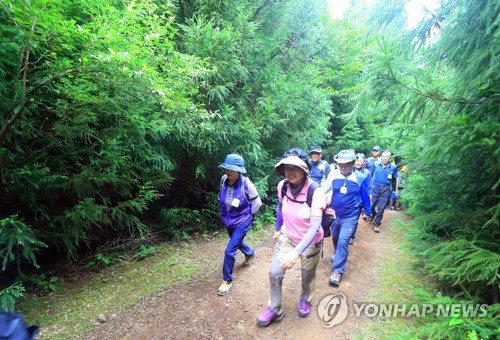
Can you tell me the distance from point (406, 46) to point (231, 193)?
357cm

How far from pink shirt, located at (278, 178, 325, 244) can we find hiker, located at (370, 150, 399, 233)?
5.46 metres

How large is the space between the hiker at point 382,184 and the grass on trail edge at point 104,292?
17.6 feet

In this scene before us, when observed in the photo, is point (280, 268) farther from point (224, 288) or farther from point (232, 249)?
point (224, 288)

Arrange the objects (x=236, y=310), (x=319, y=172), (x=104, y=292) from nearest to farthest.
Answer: (x=236, y=310) < (x=104, y=292) < (x=319, y=172)

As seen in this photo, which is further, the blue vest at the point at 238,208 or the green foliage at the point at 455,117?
the blue vest at the point at 238,208

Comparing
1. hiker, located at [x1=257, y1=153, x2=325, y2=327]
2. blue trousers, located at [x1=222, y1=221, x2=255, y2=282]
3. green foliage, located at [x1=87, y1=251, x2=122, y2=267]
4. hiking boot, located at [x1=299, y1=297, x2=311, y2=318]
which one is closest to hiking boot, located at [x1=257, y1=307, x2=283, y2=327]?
hiker, located at [x1=257, y1=153, x2=325, y2=327]

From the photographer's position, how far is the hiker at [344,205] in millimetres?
4719

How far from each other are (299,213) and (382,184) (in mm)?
5863

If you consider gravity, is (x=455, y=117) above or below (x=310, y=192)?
above

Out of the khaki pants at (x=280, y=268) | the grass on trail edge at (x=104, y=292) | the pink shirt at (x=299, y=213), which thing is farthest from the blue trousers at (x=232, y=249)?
the pink shirt at (x=299, y=213)

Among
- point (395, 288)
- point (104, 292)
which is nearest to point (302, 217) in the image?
point (395, 288)

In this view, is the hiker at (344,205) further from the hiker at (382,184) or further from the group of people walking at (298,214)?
the hiker at (382,184)

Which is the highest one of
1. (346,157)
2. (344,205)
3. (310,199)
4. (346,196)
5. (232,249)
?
(346,157)

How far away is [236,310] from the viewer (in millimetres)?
4012
